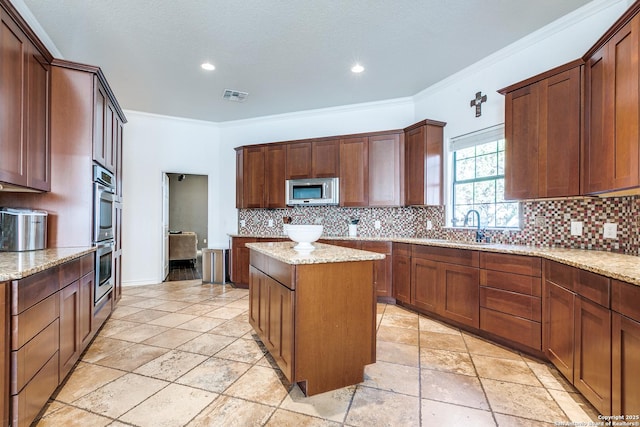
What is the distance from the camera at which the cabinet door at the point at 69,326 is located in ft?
6.36

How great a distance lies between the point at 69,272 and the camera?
6.73 ft

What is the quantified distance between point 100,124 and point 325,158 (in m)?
2.76

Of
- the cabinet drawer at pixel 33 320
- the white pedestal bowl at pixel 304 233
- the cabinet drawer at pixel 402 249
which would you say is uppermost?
the white pedestal bowl at pixel 304 233

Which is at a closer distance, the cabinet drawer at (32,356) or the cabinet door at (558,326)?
the cabinet drawer at (32,356)

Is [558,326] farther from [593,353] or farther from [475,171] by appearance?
[475,171]

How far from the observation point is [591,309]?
1729 mm

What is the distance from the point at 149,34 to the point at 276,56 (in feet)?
3.96

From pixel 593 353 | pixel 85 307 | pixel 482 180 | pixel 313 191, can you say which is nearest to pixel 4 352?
pixel 85 307

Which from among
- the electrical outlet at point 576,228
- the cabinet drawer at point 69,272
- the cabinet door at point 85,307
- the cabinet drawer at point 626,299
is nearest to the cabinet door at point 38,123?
the cabinet drawer at point 69,272

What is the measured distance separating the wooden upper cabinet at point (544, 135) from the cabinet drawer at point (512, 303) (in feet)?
2.82

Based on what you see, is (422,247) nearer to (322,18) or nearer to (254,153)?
(322,18)

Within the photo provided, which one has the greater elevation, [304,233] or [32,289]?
[304,233]

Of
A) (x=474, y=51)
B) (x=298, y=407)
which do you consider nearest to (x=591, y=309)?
(x=298, y=407)

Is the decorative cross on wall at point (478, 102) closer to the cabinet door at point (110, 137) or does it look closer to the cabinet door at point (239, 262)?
the cabinet door at point (239, 262)
